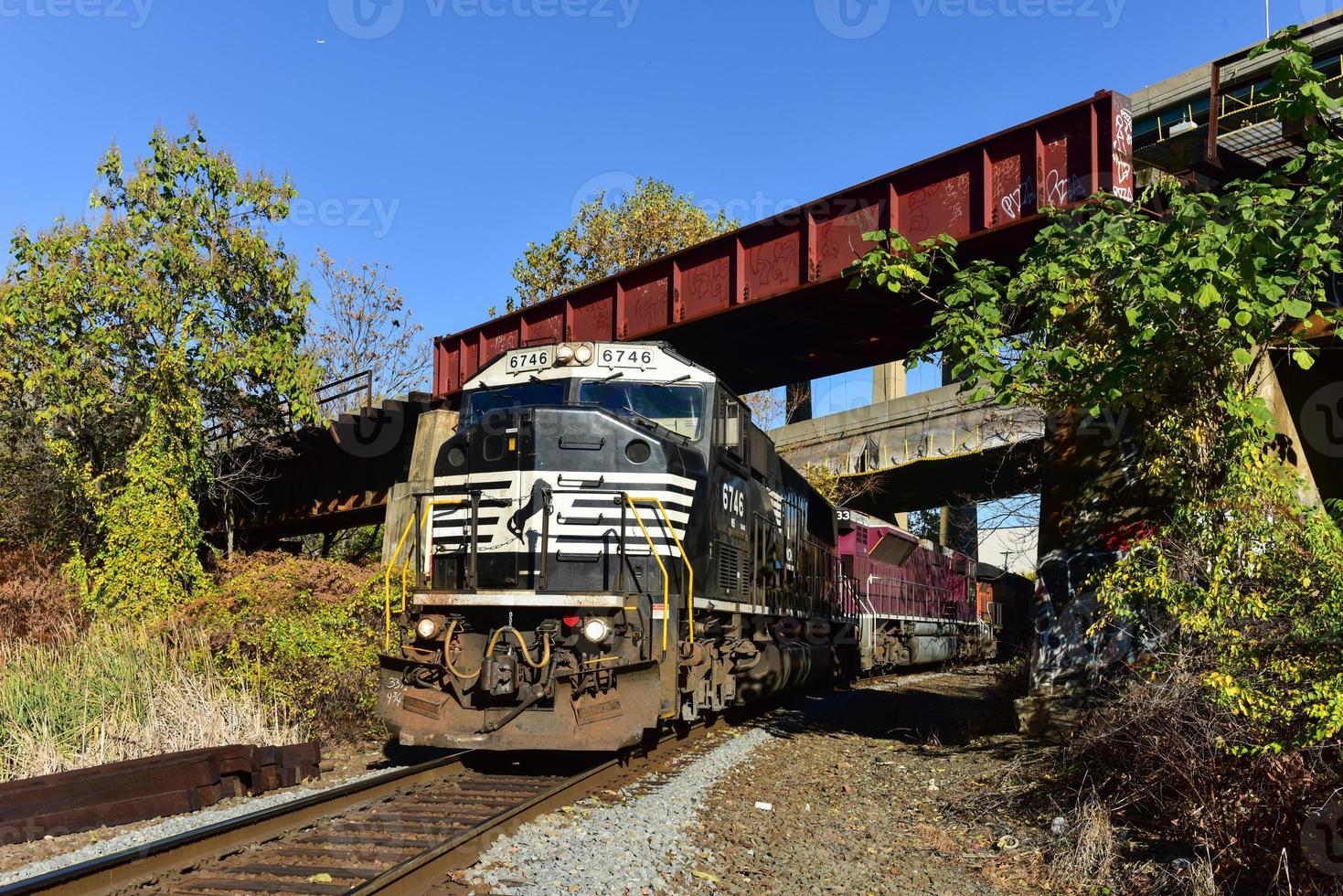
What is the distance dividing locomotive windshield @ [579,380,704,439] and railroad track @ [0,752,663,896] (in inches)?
135

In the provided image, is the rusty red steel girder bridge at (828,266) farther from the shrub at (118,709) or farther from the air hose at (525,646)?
the shrub at (118,709)

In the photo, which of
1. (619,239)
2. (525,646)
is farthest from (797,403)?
(525,646)

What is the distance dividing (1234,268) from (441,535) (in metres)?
6.92

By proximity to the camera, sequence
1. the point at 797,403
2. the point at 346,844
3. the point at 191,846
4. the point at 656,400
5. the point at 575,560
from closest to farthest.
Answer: the point at 191,846 → the point at 346,844 → the point at 575,560 → the point at 656,400 → the point at 797,403

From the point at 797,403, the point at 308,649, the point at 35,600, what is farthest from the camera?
the point at 797,403

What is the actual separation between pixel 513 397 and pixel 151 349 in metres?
13.5

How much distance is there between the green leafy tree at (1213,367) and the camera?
6.32 metres

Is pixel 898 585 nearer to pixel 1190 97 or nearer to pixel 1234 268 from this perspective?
pixel 1234 268

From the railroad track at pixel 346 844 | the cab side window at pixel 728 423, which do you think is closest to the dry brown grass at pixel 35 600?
the railroad track at pixel 346 844

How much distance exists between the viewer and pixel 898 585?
22219 mm

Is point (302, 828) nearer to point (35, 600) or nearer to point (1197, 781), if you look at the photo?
point (1197, 781)

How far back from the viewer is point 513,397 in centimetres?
991

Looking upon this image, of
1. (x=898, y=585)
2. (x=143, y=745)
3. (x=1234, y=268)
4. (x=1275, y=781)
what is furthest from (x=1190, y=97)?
(x=143, y=745)

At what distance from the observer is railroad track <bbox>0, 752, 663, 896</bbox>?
17.3 ft
